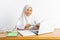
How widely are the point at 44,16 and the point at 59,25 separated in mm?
366

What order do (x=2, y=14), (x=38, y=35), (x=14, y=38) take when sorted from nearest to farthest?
(x=14, y=38) → (x=38, y=35) → (x=2, y=14)

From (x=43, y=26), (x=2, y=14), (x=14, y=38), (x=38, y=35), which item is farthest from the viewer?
(x=2, y=14)

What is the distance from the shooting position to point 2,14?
253 centimetres

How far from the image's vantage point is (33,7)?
8.33 ft

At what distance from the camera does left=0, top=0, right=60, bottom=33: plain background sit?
252 centimetres

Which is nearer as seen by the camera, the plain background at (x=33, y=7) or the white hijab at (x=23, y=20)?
the white hijab at (x=23, y=20)

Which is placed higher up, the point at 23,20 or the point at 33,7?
the point at 33,7

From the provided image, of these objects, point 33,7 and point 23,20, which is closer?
point 23,20

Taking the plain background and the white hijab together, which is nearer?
the white hijab

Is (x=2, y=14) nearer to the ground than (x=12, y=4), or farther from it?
nearer to the ground

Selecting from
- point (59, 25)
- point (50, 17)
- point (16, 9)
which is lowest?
point (59, 25)

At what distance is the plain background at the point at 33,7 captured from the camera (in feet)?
8.27

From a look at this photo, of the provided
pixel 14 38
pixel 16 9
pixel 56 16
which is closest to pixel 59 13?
pixel 56 16

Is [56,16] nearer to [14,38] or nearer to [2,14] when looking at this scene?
[2,14]
